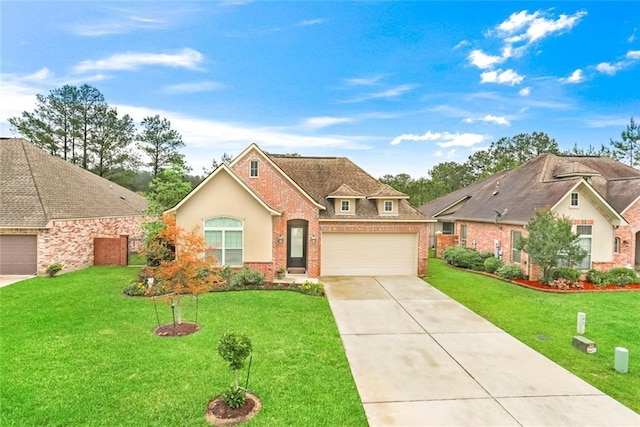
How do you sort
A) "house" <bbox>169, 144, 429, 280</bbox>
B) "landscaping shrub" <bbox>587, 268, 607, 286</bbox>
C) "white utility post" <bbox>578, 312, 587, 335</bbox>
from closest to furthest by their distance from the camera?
"white utility post" <bbox>578, 312, 587, 335</bbox>
"house" <bbox>169, 144, 429, 280</bbox>
"landscaping shrub" <bbox>587, 268, 607, 286</bbox>

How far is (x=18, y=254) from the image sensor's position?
15.2 meters

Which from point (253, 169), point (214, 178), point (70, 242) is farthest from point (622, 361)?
point (70, 242)

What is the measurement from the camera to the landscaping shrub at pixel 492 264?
675 inches

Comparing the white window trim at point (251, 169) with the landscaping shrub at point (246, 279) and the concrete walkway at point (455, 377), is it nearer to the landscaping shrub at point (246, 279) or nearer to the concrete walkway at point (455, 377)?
the landscaping shrub at point (246, 279)

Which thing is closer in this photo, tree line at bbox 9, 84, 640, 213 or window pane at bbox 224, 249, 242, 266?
window pane at bbox 224, 249, 242, 266

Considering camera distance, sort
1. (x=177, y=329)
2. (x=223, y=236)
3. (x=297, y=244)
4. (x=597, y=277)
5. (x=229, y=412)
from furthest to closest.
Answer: (x=297, y=244) → (x=597, y=277) → (x=223, y=236) → (x=177, y=329) → (x=229, y=412)

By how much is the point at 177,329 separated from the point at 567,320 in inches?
455

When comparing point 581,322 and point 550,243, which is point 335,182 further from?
point 581,322

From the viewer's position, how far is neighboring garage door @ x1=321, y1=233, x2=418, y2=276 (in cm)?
1650

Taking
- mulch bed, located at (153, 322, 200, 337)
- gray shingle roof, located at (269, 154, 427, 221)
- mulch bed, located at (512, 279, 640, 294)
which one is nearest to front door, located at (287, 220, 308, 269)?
gray shingle roof, located at (269, 154, 427, 221)

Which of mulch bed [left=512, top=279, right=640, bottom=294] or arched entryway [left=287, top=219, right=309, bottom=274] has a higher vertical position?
arched entryway [left=287, top=219, right=309, bottom=274]

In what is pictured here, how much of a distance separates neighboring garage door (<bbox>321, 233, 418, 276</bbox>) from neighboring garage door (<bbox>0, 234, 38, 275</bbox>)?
13.4 metres

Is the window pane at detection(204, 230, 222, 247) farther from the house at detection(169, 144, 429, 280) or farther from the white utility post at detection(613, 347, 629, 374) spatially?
the white utility post at detection(613, 347, 629, 374)

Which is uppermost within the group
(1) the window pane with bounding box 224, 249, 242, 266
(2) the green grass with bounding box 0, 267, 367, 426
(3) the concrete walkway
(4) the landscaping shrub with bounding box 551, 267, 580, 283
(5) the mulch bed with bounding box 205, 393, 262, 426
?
(1) the window pane with bounding box 224, 249, 242, 266
